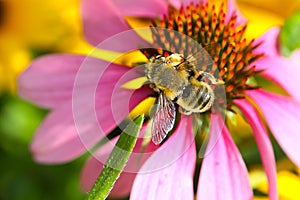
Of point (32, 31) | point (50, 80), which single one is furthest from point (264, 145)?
point (32, 31)

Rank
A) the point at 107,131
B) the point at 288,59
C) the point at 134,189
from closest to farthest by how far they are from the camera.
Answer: the point at 134,189 → the point at 107,131 → the point at 288,59

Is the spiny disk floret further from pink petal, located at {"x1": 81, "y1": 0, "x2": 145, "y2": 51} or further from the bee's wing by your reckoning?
the bee's wing

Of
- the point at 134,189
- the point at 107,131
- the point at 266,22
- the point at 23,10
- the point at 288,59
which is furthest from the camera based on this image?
the point at 23,10

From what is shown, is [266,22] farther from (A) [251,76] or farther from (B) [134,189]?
(B) [134,189]

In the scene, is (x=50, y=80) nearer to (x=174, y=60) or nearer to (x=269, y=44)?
(x=174, y=60)

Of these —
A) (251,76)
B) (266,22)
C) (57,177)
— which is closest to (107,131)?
(251,76)

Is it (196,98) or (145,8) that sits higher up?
(145,8)

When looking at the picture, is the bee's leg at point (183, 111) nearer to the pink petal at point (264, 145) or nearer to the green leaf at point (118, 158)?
the pink petal at point (264, 145)
